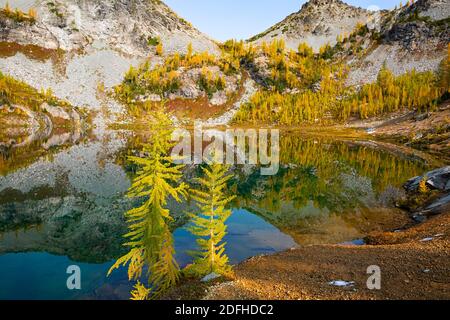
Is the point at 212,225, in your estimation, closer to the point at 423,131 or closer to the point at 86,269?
the point at 86,269

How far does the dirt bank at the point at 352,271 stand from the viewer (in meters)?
15.4

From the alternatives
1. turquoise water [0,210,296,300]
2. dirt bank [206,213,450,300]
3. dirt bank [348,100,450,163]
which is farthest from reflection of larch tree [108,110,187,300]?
dirt bank [348,100,450,163]

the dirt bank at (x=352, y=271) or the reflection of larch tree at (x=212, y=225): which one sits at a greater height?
the reflection of larch tree at (x=212, y=225)

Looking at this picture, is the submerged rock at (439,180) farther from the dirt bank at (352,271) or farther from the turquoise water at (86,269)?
the turquoise water at (86,269)

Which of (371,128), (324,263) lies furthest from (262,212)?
(371,128)

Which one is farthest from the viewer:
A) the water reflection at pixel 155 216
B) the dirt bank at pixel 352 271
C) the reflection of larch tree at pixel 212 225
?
the water reflection at pixel 155 216

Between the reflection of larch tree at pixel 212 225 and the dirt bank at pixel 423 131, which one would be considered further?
the dirt bank at pixel 423 131

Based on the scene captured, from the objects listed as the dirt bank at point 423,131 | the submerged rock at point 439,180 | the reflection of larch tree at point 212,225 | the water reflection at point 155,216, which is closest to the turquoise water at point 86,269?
the water reflection at point 155,216

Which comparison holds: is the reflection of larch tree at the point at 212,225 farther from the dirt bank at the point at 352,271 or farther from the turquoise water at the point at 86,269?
the turquoise water at the point at 86,269

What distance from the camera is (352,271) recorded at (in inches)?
758

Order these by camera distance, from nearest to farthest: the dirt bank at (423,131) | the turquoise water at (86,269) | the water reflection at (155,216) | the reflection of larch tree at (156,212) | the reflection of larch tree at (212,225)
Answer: the reflection of larch tree at (212,225)
the reflection of larch tree at (156,212)
the turquoise water at (86,269)
the water reflection at (155,216)
the dirt bank at (423,131)

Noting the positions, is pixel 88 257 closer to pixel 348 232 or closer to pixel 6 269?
pixel 6 269

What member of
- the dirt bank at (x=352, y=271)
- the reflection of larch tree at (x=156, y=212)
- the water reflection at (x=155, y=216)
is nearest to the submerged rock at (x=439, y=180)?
the water reflection at (x=155, y=216)

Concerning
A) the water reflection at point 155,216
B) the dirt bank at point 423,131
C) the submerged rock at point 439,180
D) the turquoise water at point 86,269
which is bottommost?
the turquoise water at point 86,269
